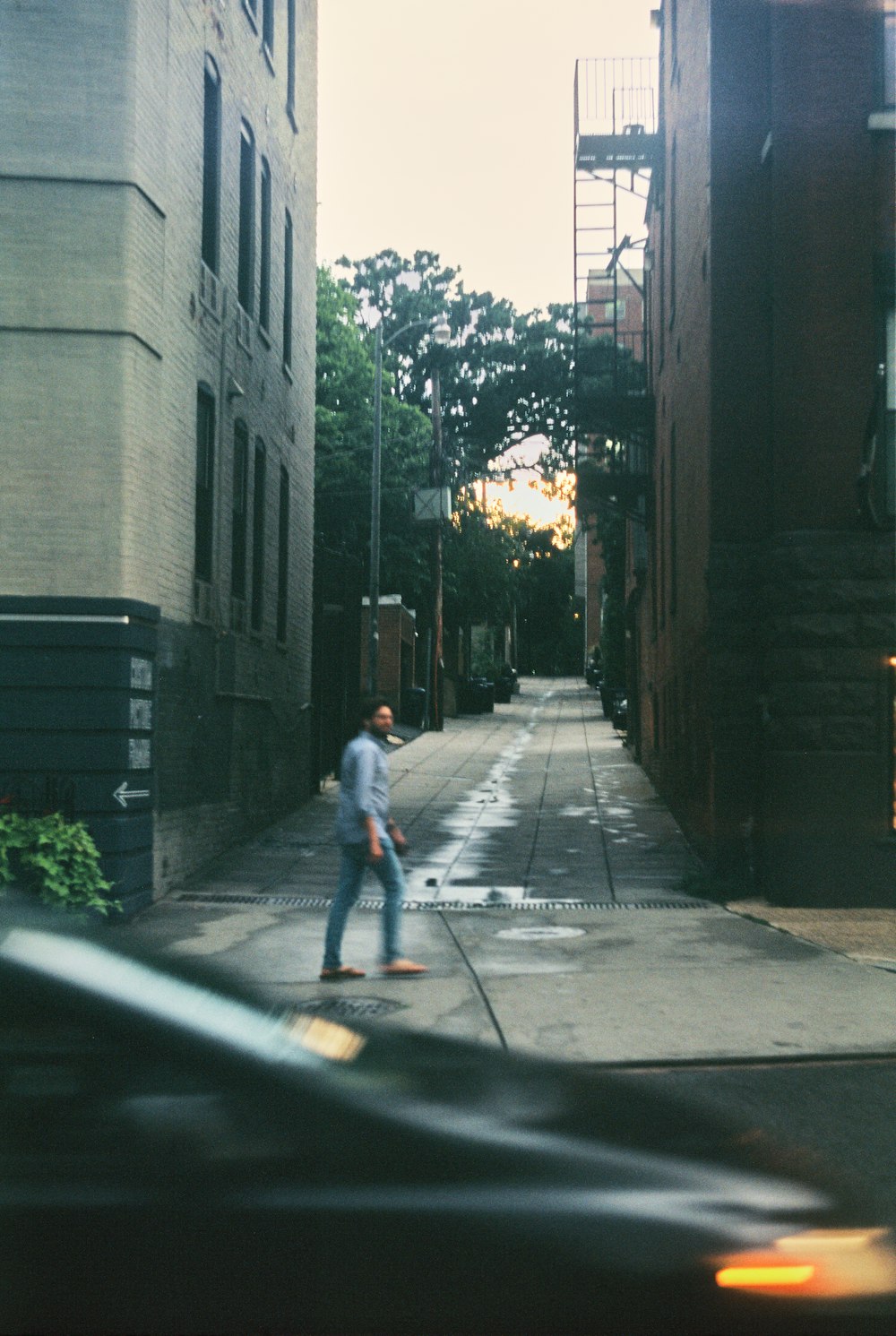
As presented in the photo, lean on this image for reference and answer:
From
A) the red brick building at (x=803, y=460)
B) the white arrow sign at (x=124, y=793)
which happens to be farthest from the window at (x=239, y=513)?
the red brick building at (x=803, y=460)

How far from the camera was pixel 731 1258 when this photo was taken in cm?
262

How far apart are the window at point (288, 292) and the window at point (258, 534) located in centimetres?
249

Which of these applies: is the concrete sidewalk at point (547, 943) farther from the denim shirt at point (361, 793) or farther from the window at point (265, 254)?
the window at point (265, 254)

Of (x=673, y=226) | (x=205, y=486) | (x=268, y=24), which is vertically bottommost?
(x=205, y=486)

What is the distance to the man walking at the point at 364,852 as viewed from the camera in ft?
31.1

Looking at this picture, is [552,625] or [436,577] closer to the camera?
[436,577]

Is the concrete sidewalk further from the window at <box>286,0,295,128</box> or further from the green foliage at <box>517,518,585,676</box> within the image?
the green foliage at <box>517,518,585,676</box>

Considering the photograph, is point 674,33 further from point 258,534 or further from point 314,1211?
A: point 314,1211

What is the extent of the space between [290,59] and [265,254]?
3549 mm

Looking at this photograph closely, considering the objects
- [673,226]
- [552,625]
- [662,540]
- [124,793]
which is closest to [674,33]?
[673,226]

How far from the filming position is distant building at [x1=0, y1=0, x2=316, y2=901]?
11953 mm

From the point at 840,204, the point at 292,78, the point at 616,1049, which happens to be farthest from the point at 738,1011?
the point at 292,78

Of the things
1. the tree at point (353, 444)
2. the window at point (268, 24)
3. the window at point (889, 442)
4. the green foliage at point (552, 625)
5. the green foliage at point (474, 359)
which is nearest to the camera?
the window at point (889, 442)

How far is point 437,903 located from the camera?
44.2ft
